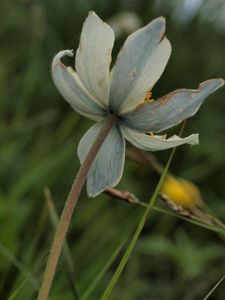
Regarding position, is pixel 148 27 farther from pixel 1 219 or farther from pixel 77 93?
pixel 1 219

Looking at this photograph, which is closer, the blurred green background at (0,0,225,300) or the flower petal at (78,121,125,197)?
the flower petal at (78,121,125,197)

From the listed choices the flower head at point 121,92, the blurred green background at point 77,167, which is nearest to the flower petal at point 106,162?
the flower head at point 121,92

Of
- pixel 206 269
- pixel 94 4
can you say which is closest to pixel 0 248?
pixel 206 269

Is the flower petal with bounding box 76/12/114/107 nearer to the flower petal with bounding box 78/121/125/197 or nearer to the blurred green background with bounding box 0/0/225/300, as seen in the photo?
the flower petal with bounding box 78/121/125/197

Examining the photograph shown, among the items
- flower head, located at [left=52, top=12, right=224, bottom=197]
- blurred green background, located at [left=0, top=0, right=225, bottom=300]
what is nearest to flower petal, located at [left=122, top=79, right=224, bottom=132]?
flower head, located at [left=52, top=12, right=224, bottom=197]

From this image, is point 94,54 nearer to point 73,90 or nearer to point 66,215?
point 73,90
